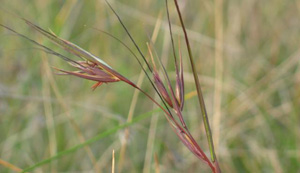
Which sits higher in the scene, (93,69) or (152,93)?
(152,93)

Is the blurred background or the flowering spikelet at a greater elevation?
the blurred background

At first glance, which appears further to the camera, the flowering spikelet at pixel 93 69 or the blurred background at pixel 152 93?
the blurred background at pixel 152 93

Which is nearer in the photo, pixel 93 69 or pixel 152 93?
pixel 93 69

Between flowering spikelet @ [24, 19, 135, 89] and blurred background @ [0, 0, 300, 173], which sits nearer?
flowering spikelet @ [24, 19, 135, 89]

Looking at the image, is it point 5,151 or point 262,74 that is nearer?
point 5,151

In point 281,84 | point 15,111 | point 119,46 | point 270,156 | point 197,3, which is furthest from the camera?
point 197,3

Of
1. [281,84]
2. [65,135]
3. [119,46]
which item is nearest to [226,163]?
[281,84]

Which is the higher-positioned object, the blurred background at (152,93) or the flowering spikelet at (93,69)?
the blurred background at (152,93)

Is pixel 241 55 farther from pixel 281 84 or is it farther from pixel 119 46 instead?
pixel 119 46
